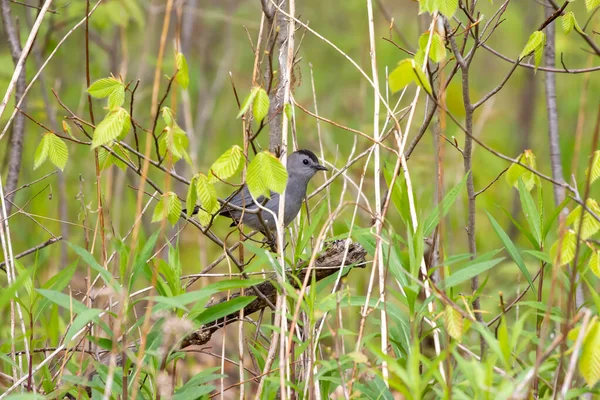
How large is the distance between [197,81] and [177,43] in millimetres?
5675

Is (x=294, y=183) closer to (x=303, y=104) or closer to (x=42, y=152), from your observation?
(x=42, y=152)

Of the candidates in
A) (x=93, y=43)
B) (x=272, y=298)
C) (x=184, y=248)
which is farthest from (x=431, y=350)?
(x=93, y=43)

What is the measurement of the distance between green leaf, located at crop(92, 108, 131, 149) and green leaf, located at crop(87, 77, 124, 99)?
0.50ft

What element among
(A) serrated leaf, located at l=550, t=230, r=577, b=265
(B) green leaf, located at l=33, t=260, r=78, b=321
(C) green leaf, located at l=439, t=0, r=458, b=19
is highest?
(C) green leaf, located at l=439, t=0, r=458, b=19

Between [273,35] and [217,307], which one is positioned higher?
[273,35]

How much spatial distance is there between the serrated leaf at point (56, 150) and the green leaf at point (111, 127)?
1.25 feet

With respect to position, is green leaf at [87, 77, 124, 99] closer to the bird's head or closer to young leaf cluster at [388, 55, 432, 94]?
young leaf cluster at [388, 55, 432, 94]

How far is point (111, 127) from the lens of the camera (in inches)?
99.7

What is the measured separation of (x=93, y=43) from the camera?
6.82 m

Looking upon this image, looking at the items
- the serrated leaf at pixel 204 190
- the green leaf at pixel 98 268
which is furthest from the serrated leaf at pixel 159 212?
the green leaf at pixel 98 268

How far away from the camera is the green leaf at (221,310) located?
9.95 feet

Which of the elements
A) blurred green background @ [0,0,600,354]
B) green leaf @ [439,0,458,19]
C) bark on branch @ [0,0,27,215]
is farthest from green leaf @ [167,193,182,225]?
bark on branch @ [0,0,27,215]

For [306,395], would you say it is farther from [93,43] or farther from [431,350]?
[93,43]

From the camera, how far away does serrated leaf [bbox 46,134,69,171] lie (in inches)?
111
